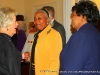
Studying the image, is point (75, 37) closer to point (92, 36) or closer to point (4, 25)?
point (92, 36)

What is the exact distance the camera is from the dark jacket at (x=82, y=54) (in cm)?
117

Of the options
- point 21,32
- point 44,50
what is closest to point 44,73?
point 44,50

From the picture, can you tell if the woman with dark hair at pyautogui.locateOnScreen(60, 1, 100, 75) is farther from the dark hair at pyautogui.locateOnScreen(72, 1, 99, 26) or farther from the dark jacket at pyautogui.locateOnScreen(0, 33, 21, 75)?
the dark jacket at pyautogui.locateOnScreen(0, 33, 21, 75)

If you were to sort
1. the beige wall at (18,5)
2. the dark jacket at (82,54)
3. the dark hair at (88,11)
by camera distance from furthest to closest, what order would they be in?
the beige wall at (18,5) → the dark hair at (88,11) → the dark jacket at (82,54)

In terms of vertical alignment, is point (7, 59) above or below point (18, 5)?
below

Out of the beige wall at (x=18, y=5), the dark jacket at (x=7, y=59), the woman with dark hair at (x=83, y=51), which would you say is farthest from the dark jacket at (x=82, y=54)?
the beige wall at (x=18, y=5)

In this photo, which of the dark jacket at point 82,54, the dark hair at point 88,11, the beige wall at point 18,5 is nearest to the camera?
the dark jacket at point 82,54

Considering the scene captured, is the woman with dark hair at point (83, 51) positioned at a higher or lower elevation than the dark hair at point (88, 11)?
lower

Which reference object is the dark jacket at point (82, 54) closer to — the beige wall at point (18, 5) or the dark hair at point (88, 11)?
the dark hair at point (88, 11)

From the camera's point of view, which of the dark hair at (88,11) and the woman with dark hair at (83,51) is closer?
the woman with dark hair at (83,51)

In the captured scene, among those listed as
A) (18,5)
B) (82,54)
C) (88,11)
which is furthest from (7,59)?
(18,5)

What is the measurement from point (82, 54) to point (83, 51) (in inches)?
0.8

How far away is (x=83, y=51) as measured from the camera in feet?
3.86

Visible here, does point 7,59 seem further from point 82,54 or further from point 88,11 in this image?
point 88,11
